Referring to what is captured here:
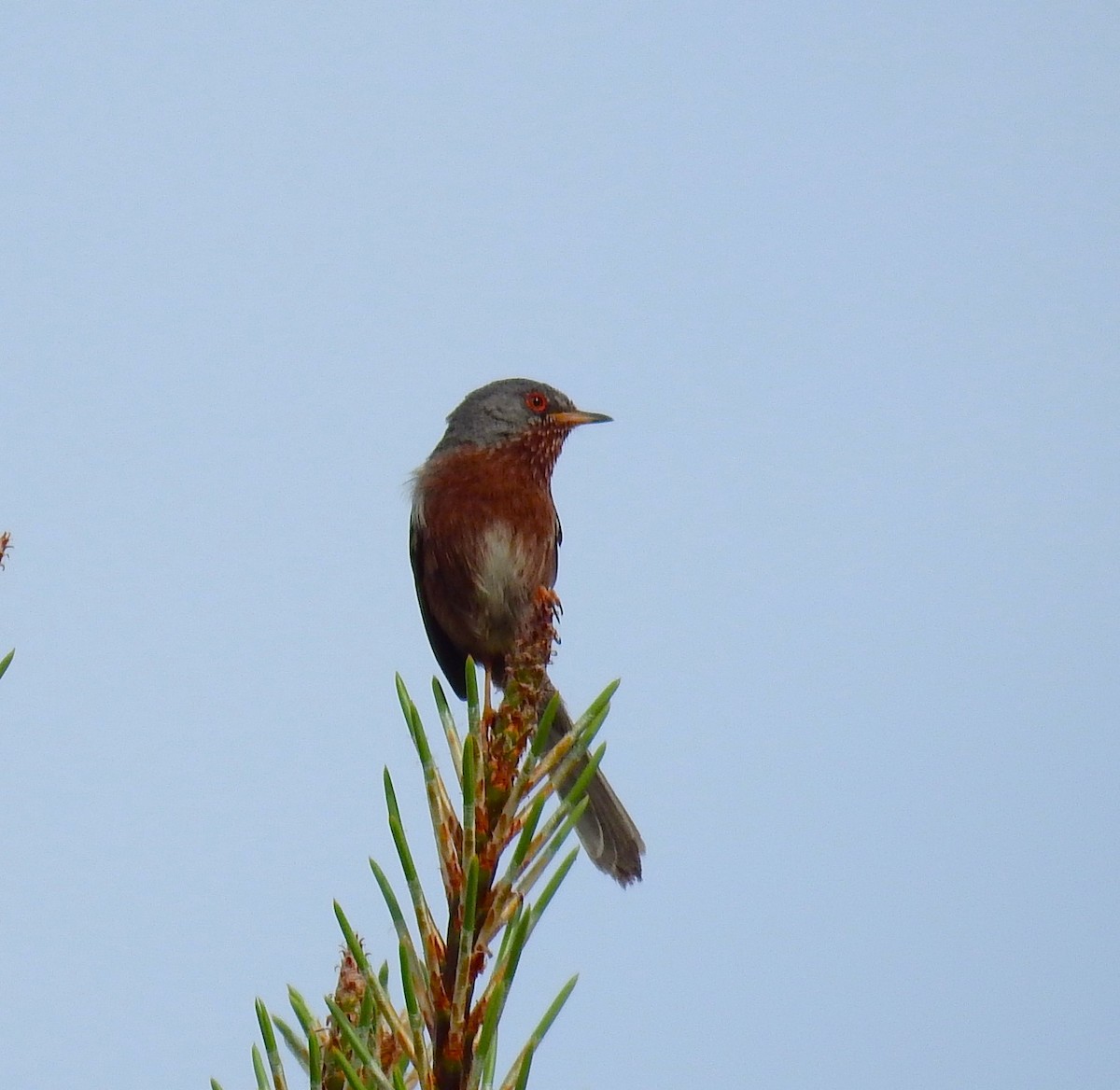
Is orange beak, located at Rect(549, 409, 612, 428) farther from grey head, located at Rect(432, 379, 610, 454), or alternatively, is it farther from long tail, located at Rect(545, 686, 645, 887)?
long tail, located at Rect(545, 686, 645, 887)

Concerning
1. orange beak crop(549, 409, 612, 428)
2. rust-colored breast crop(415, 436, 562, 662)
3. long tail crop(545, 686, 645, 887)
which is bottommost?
long tail crop(545, 686, 645, 887)

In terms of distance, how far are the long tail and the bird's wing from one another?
1.52 metres

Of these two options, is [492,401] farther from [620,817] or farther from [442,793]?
[442,793]

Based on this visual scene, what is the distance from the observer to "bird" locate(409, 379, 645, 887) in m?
5.50

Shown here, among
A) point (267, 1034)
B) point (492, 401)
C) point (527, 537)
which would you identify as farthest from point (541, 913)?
point (492, 401)

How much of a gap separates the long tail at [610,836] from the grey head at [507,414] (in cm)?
231

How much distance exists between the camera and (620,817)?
14.6ft

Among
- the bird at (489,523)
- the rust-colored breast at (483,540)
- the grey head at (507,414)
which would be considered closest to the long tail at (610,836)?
the bird at (489,523)

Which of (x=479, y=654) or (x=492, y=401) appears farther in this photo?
(x=492, y=401)

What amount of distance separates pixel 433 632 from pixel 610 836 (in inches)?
88.8

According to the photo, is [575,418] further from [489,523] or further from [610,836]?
[610,836]

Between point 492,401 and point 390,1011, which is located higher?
point 492,401

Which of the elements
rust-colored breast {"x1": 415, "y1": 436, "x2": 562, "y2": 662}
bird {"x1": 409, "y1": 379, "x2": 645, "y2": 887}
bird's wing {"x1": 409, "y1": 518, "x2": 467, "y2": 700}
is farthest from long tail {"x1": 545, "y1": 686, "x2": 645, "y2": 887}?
bird's wing {"x1": 409, "y1": 518, "x2": 467, "y2": 700}

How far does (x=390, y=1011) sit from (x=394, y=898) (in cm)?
16
